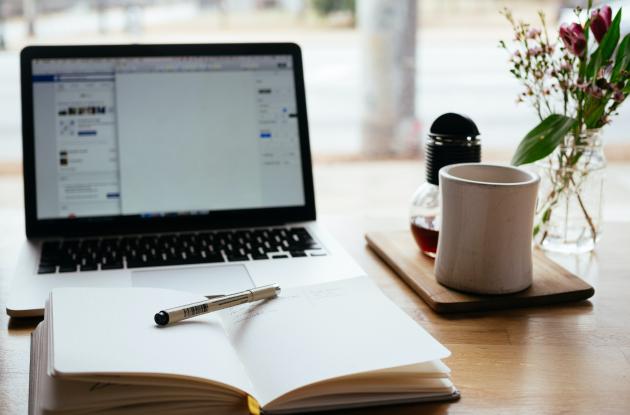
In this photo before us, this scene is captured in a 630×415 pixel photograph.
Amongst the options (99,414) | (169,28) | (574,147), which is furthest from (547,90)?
(169,28)

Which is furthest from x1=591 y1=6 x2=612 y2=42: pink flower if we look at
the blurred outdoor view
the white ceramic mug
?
the blurred outdoor view

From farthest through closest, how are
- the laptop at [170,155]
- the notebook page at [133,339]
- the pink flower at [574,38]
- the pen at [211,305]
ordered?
the laptop at [170,155]
the pink flower at [574,38]
the pen at [211,305]
the notebook page at [133,339]

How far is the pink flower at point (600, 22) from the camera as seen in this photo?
98cm

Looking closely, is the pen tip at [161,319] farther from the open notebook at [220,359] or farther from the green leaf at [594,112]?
the green leaf at [594,112]

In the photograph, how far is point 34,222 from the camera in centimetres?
110

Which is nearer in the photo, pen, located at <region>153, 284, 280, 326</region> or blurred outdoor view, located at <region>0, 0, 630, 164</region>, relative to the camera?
pen, located at <region>153, 284, 280, 326</region>

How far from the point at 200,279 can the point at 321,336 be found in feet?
0.92

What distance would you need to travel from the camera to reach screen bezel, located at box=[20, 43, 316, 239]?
1102 millimetres

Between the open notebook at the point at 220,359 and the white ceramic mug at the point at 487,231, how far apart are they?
15cm

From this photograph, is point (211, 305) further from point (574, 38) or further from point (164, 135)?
point (574, 38)

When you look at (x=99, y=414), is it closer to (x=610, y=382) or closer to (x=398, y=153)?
(x=610, y=382)

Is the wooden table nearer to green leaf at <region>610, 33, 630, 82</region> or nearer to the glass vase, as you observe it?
the glass vase

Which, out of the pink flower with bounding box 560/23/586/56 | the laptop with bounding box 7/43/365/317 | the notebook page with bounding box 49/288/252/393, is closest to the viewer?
the notebook page with bounding box 49/288/252/393

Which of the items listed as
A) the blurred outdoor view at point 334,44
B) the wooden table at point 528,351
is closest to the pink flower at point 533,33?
the wooden table at point 528,351
